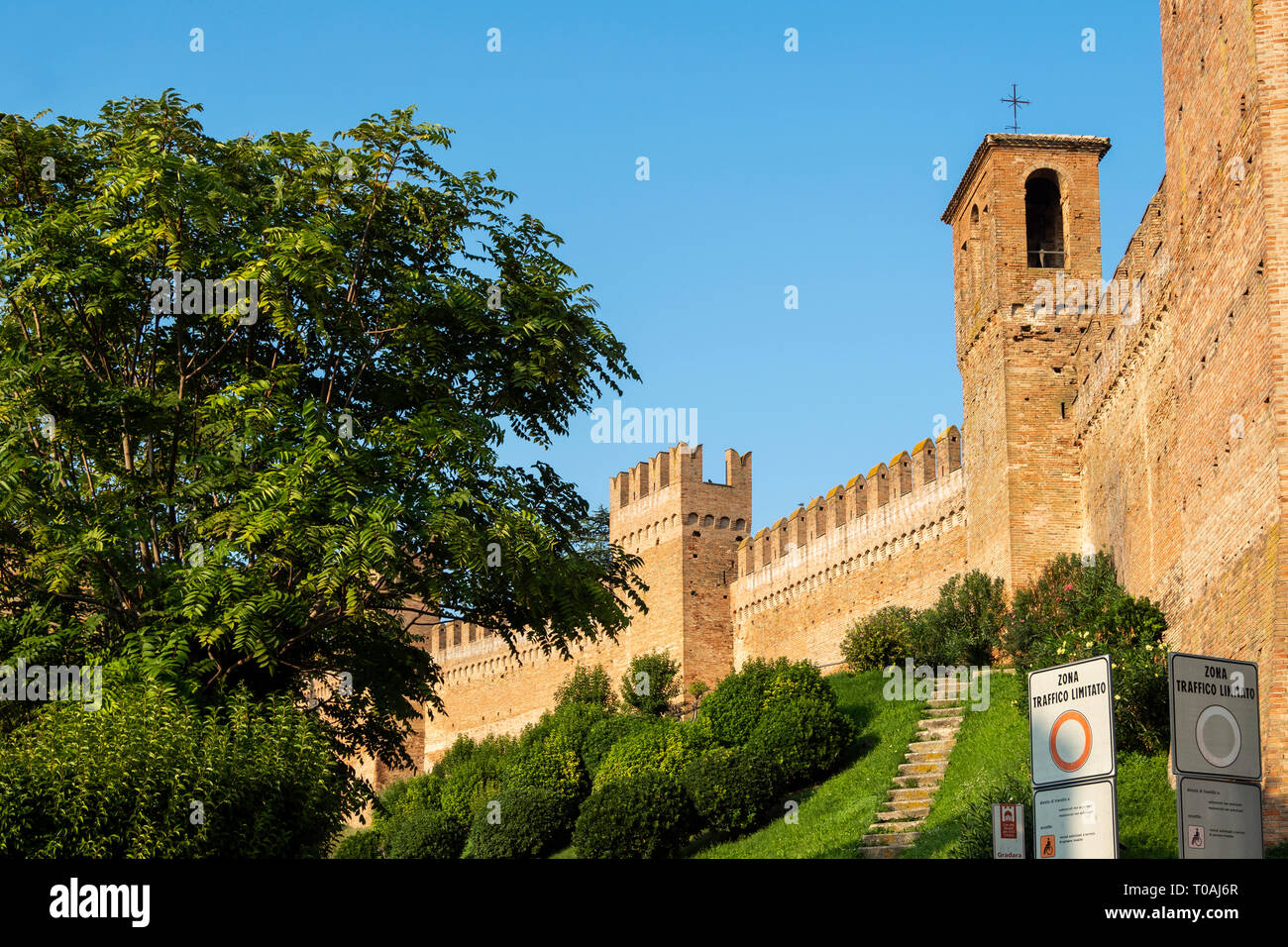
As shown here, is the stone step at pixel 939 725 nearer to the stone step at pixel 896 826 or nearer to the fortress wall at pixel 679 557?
the stone step at pixel 896 826

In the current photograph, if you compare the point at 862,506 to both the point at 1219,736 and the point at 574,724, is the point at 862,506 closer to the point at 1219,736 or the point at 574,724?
the point at 574,724

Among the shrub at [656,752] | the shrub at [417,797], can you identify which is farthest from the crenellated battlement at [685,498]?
the shrub at [656,752]

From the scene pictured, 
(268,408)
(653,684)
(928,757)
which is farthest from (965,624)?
(268,408)

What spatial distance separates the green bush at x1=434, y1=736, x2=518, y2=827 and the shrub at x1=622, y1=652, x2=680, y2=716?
164 inches

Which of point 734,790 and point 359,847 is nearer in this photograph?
point 734,790

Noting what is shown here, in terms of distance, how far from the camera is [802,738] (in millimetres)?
24438

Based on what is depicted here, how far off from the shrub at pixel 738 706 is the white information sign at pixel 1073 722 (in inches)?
693

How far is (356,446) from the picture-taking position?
44.5 ft

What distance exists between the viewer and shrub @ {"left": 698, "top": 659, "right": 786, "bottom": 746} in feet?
83.7

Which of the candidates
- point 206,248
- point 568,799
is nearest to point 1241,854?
point 206,248

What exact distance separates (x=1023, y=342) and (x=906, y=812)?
9.83 m

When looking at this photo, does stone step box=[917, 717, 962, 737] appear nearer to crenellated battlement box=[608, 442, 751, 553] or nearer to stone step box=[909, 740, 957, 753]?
stone step box=[909, 740, 957, 753]
